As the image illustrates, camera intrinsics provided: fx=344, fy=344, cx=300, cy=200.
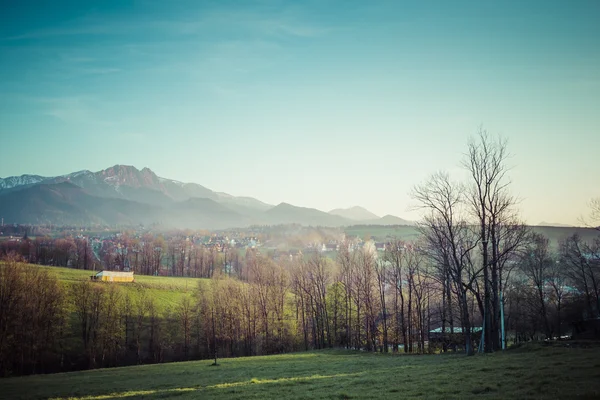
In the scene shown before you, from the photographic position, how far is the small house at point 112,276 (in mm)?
90806

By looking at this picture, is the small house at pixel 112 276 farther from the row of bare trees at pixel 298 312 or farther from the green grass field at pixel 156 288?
the row of bare trees at pixel 298 312

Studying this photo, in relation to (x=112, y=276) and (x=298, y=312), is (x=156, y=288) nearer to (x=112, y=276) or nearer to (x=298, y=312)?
(x=112, y=276)

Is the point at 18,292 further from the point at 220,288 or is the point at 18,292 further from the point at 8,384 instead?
the point at 220,288

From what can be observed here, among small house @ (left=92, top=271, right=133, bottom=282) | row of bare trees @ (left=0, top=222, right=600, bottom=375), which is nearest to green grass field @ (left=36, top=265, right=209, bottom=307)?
small house @ (left=92, top=271, right=133, bottom=282)

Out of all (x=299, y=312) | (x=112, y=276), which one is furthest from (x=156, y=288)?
(x=299, y=312)

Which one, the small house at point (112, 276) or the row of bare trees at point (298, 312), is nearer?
the row of bare trees at point (298, 312)

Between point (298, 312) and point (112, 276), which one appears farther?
point (112, 276)

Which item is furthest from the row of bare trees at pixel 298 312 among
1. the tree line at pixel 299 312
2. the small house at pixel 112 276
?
the small house at pixel 112 276

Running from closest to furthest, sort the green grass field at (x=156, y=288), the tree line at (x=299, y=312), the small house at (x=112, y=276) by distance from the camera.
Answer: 1. the tree line at (x=299, y=312)
2. the green grass field at (x=156, y=288)
3. the small house at (x=112, y=276)

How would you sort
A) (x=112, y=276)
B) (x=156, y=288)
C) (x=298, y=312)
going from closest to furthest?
(x=298, y=312) → (x=156, y=288) → (x=112, y=276)

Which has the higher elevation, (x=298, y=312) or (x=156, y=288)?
(x=156, y=288)

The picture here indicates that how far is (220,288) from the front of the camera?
74.5m

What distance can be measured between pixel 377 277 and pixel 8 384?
4965 centimetres

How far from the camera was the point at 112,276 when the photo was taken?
9381 centimetres
